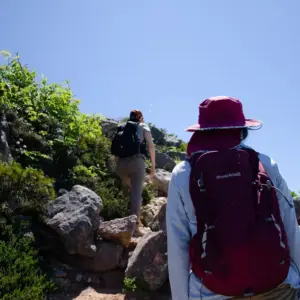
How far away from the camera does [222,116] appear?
8.53ft

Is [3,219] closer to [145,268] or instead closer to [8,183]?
[8,183]

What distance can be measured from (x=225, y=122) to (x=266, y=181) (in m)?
0.42

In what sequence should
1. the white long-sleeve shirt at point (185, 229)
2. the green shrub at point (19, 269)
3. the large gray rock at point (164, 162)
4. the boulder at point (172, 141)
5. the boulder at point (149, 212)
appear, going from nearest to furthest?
the white long-sleeve shirt at point (185, 229) < the green shrub at point (19, 269) < the boulder at point (149, 212) < the large gray rock at point (164, 162) < the boulder at point (172, 141)

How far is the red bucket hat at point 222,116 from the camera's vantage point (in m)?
2.58

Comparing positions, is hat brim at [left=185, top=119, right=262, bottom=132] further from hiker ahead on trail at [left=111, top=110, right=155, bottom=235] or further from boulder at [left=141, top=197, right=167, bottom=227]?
boulder at [left=141, top=197, right=167, bottom=227]

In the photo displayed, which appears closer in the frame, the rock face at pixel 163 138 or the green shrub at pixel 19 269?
the green shrub at pixel 19 269

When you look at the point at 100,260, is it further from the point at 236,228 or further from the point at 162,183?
the point at 162,183

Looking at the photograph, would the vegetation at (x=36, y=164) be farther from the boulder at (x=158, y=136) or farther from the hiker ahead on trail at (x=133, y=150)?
the boulder at (x=158, y=136)

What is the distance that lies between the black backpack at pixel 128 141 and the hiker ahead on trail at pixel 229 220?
532 cm

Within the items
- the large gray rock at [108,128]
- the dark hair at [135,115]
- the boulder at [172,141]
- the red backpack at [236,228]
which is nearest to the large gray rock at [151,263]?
the dark hair at [135,115]

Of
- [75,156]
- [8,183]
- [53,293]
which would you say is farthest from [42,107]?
[53,293]

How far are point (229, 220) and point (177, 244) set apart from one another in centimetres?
35

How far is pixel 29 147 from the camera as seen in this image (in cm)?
941

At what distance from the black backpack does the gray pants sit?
0.15 meters
